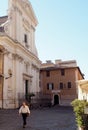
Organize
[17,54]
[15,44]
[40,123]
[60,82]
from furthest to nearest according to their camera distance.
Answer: [60,82] < [17,54] < [15,44] < [40,123]

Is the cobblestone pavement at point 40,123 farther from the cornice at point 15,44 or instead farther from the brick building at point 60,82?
the brick building at point 60,82

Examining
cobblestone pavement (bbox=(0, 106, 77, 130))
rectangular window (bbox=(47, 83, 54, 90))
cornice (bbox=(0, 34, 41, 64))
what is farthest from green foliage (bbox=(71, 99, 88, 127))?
rectangular window (bbox=(47, 83, 54, 90))

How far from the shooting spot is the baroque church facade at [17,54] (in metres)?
33.2

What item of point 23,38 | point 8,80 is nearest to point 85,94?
point 8,80

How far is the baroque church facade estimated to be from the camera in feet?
109

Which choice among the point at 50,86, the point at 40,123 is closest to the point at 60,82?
the point at 50,86

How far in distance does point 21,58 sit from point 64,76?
1703cm

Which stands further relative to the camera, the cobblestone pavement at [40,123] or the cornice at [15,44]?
the cornice at [15,44]

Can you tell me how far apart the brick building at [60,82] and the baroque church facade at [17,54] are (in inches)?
290

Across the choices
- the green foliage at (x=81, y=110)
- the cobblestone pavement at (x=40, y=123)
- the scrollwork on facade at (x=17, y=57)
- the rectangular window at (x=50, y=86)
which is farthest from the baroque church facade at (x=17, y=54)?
the green foliage at (x=81, y=110)

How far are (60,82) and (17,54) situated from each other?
61.0ft

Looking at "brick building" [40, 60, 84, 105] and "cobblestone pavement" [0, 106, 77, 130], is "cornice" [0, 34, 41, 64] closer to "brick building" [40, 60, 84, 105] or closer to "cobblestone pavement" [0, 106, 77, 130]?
"brick building" [40, 60, 84, 105]

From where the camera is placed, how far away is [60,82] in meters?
53.3

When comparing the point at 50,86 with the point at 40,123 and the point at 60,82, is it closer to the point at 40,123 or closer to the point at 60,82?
the point at 60,82
